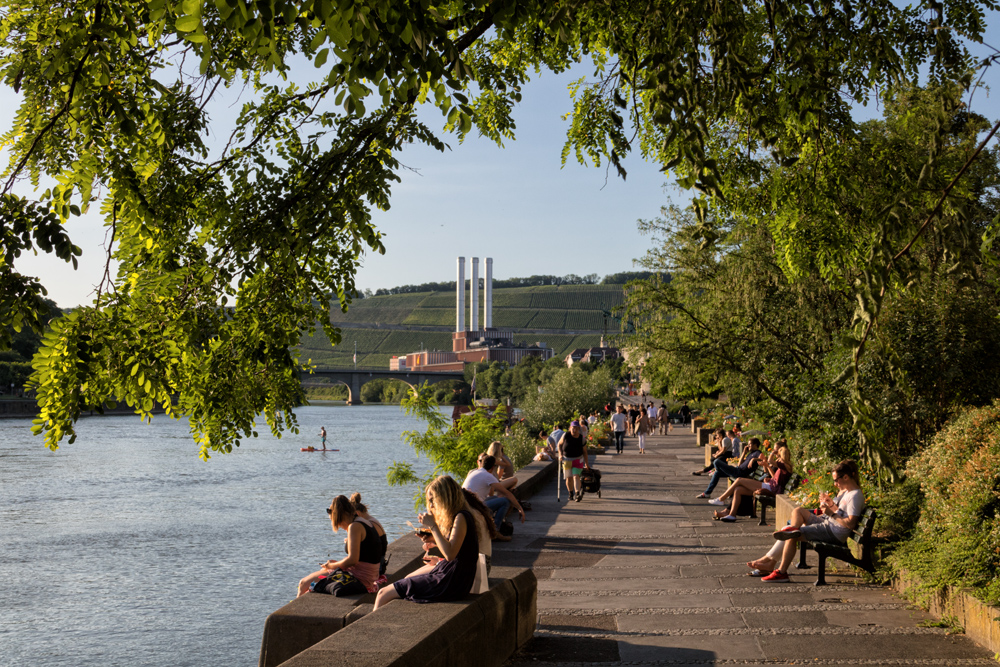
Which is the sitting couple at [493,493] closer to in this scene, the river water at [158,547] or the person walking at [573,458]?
the person walking at [573,458]

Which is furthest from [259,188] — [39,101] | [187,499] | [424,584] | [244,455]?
[244,455]

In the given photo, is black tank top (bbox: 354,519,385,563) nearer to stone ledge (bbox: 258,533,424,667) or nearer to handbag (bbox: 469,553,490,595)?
stone ledge (bbox: 258,533,424,667)

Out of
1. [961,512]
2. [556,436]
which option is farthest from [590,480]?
[961,512]

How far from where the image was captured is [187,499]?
3434 centimetres

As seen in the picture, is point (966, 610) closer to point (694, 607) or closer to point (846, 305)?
point (694, 607)

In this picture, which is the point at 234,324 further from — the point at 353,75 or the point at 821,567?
the point at 821,567

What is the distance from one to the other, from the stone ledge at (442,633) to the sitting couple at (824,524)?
3.25 metres

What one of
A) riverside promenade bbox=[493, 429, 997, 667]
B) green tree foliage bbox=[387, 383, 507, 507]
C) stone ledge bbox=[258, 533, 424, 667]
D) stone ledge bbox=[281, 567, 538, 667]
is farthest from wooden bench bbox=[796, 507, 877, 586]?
green tree foliage bbox=[387, 383, 507, 507]

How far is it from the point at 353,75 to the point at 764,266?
553 inches

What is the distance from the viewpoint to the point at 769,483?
43.2 feet

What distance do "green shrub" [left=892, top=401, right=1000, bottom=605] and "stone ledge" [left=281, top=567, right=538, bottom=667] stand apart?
10.2 feet

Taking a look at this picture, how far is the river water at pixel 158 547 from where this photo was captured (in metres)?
15.6

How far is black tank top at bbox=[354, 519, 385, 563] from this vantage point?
759 cm

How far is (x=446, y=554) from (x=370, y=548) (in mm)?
1840
